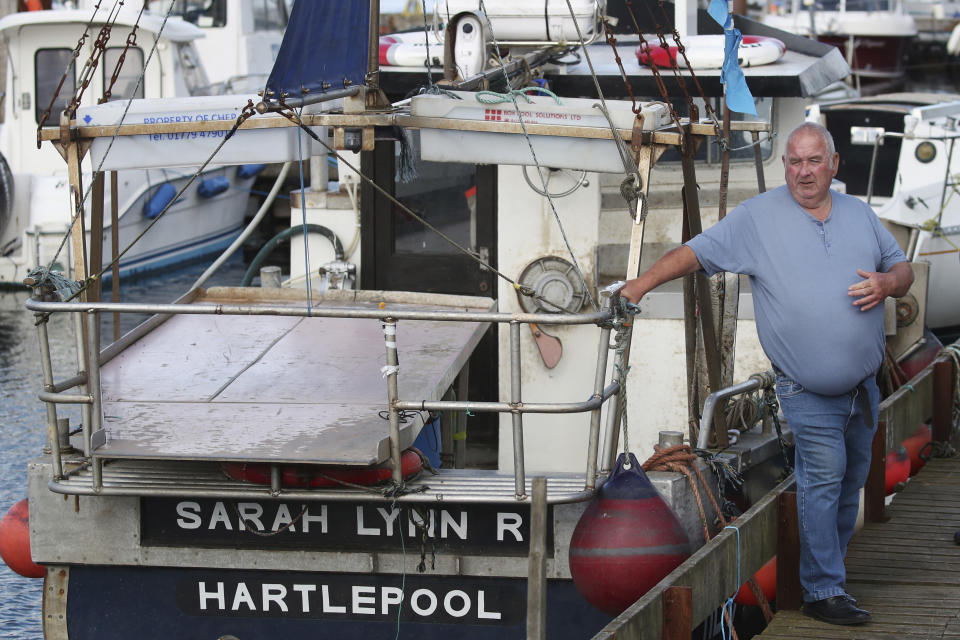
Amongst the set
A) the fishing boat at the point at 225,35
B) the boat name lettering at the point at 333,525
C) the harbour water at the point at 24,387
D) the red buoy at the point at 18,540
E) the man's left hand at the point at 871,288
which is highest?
the fishing boat at the point at 225,35

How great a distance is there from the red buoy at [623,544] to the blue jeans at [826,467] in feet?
1.63

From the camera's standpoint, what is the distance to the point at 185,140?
581 centimetres

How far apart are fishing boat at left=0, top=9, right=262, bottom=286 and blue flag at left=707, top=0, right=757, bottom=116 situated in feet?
39.1

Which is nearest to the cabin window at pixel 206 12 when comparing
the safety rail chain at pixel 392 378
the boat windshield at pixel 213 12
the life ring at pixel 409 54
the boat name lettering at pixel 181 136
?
the boat windshield at pixel 213 12

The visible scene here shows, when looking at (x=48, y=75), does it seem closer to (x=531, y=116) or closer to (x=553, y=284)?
(x=553, y=284)

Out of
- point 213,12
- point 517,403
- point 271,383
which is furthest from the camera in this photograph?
point 213,12

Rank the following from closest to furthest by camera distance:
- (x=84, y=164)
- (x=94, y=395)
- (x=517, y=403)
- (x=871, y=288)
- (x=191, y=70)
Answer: (x=871, y=288), (x=517, y=403), (x=94, y=395), (x=84, y=164), (x=191, y=70)

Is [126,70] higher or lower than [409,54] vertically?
higher

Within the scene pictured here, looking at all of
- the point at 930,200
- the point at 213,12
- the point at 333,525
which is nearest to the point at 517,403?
the point at 333,525

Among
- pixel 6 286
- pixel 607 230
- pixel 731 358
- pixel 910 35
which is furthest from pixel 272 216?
pixel 910 35

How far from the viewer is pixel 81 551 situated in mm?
5652

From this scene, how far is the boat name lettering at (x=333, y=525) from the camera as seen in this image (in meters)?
5.49

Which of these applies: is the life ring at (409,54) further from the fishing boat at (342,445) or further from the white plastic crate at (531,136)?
the white plastic crate at (531,136)

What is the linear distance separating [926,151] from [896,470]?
923 cm
